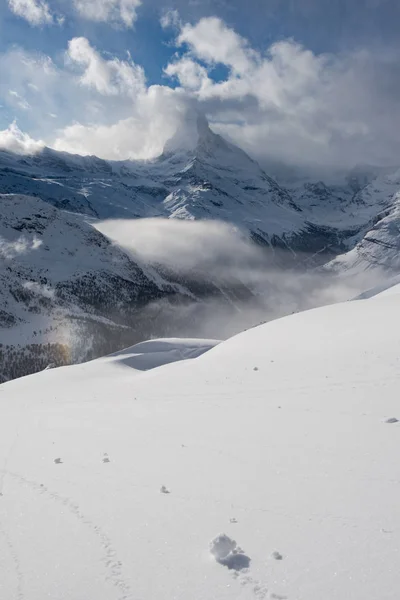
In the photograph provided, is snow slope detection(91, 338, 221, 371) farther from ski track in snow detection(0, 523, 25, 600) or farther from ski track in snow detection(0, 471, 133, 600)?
ski track in snow detection(0, 523, 25, 600)

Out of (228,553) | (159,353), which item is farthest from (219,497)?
(159,353)

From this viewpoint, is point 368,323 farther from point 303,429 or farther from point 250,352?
point 303,429

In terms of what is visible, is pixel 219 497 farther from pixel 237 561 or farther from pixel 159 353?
pixel 159 353

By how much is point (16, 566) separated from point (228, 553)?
2.99 meters

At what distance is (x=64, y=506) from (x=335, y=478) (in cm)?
491

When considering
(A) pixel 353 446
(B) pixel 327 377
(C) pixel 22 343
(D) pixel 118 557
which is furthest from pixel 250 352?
(C) pixel 22 343

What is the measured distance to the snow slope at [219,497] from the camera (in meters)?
5.25

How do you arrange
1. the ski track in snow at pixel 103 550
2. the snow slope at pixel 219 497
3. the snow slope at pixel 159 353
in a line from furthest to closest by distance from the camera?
the snow slope at pixel 159 353 → the ski track in snow at pixel 103 550 → the snow slope at pixel 219 497

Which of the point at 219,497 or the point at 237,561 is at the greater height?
the point at 219,497

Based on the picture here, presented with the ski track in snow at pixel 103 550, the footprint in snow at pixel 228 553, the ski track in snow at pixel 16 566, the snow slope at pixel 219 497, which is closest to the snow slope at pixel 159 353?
the snow slope at pixel 219 497

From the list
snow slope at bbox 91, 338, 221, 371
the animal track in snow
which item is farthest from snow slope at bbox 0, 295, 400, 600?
snow slope at bbox 91, 338, 221, 371

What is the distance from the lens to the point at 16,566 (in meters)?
6.14

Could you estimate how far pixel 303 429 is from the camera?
10.5 meters

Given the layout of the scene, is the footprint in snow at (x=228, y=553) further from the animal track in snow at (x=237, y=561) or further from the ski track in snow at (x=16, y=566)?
the ski track in snow at (x=16, y=566)
